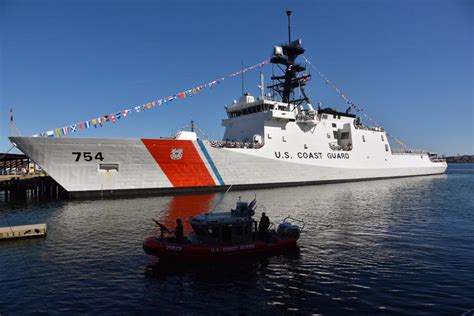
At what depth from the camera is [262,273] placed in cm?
950

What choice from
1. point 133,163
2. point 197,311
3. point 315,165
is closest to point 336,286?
point 197,311

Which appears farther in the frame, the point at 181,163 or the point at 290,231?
the point at 181,163

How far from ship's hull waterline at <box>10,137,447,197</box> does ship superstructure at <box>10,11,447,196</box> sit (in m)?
0.06

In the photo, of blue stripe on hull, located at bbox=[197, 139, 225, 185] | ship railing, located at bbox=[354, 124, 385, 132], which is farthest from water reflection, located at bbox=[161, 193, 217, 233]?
ship railing, located at bbox=[354, 124, 385, 132]

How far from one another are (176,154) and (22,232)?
13.9m

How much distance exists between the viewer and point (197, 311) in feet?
23.4

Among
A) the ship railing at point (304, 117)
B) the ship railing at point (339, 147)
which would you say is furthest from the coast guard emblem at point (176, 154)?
the ship railing at point (339, 147)

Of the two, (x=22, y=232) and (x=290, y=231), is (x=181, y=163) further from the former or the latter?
(x=290, y=231)

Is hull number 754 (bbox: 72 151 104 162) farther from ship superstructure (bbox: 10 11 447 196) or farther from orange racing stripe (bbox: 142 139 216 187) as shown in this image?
orange racing stripe (bbox: 142 139 216 187)

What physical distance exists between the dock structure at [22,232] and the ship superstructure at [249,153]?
10793mm

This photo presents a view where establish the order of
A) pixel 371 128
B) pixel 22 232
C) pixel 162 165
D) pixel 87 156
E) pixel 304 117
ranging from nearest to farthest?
1. pixel 22 232
2. pixel 87 156
3. pixel 162 165
4. pixel 304 117
5. pixel 371 128

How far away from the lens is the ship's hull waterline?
23.2 m

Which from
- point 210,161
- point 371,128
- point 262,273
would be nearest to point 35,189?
point 210,161

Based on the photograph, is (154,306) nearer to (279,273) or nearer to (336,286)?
(279,273)
